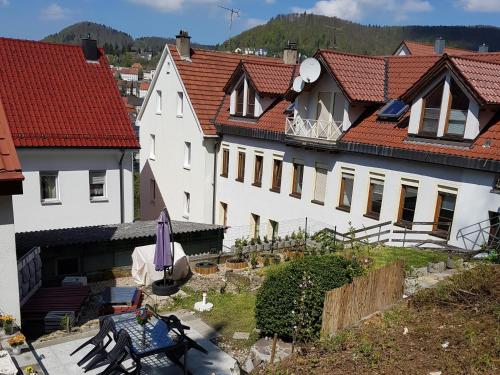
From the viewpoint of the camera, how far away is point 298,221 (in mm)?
20219

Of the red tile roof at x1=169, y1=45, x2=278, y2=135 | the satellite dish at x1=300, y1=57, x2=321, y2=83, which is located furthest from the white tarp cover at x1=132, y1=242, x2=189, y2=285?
the red tile roof at x1=169, y1=45, x2=278, y2=135

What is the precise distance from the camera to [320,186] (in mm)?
19406

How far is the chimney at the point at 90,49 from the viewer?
2152 cm

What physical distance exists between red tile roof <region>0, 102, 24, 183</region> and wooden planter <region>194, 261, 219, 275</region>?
8.40 metres

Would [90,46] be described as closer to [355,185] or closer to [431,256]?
[355,185]

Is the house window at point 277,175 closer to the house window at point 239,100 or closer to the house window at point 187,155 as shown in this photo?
the house window at point 239,100

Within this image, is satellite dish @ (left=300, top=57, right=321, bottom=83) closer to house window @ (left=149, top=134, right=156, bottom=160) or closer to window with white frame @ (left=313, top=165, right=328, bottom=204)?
window with white frame @ (left=313, top=165, right=328, bottom=204)

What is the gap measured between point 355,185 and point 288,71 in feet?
28.3

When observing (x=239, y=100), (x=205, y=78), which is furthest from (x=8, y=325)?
(x=205, y=78)

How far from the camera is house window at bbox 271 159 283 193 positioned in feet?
70.5

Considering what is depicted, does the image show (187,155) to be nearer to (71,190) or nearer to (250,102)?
(250,102)

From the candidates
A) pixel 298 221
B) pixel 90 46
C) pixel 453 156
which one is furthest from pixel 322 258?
pixel 90 46

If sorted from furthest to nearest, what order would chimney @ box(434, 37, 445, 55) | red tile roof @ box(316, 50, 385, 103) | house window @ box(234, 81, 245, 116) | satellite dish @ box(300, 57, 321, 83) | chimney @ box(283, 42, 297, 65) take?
chimney @ box(283, 42, 297, 65)
chimney @ box(434, 37, 445, 55)
house window @ box(234, 81, 245, 116)
satellite dish @ box(300, 57, 321, 83)
red tile roof @ box(316, 50, 385, 103)

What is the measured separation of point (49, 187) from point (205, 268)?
25.8 ft
